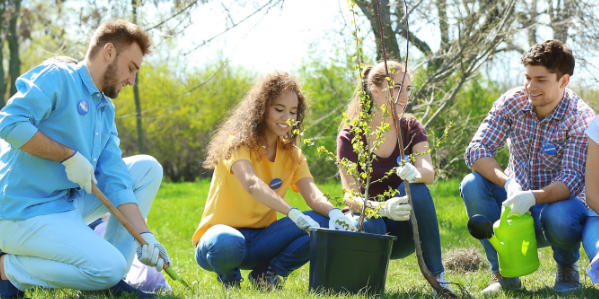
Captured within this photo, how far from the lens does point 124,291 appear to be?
8.00ft

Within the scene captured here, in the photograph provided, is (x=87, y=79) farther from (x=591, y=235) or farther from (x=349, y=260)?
(x=591, y=235)

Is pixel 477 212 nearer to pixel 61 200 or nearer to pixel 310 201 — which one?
pixel 310 201

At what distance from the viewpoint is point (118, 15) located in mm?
4539

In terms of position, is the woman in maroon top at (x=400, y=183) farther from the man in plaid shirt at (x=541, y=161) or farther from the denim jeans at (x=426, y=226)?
the man in plaid shirt at (x=541, y=161)

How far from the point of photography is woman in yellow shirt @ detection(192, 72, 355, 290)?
2740mm

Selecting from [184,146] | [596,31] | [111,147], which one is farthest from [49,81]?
[184,146]

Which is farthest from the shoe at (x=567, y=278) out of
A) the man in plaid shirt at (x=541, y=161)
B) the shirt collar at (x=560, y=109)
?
the shirt collar at (x=560, y=109)

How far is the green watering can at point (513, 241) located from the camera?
100 inches

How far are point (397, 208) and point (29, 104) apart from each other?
5.45ft

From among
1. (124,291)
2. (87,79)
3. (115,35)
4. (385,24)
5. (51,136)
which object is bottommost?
(124,291)

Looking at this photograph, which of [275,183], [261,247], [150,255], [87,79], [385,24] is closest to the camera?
[150,255]

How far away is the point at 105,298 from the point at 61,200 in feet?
1.56

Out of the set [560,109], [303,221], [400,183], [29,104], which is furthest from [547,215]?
[29,104]

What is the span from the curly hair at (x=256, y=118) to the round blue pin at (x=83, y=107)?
71 centimetres
